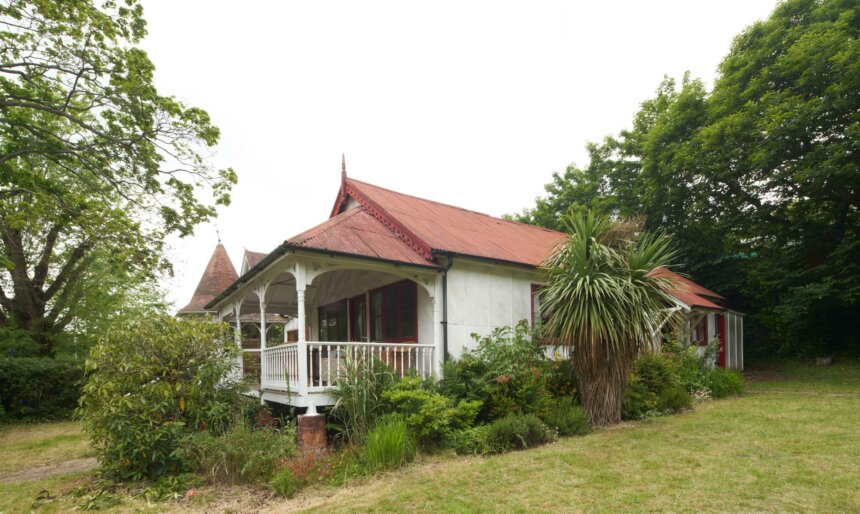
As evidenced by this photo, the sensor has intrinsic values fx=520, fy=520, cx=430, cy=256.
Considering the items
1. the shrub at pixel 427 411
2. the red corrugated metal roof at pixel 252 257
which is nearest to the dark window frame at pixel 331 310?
the shrub at pixel 427 411

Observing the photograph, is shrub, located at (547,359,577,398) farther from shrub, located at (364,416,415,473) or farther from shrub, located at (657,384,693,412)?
shrub, located at (364,416,415,473)

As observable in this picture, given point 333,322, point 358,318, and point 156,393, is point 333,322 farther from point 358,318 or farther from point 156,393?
point 156,393

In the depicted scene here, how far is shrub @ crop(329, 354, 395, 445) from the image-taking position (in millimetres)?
8219

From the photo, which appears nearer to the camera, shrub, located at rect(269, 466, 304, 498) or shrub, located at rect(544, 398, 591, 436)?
shrub, located at rect(269, 466, 304, 498)

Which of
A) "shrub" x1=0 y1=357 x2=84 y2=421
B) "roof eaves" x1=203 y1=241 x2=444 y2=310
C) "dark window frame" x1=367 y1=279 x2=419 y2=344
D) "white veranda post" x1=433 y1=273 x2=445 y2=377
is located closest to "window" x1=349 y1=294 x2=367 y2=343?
"dark window frame" x1=367 y1=279 x2=419 y2=344

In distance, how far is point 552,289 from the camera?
33.0 feet

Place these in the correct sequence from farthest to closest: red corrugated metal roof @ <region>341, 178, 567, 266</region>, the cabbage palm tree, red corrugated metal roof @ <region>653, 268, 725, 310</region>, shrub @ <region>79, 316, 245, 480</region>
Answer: red corrugated metal roof @ <region>653, 268, 725, 310</region>
red corrugated metal roof @ <region>341, 178, 567, 266</region>
the cabbage palm tree
shrub @ <region>79, 316, 245, 480</region>

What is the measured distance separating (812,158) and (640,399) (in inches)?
400

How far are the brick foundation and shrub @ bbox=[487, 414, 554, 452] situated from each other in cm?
267

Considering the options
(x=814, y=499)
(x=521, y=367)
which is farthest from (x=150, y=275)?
(x=814, y=499)

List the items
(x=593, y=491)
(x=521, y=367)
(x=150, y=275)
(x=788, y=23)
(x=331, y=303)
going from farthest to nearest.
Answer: (x=788, y=23)
(x=331, y=303)
(x=150, y=275)
(x=521, y=367)
(x=593, y=491)

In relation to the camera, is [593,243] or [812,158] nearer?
[593,243]

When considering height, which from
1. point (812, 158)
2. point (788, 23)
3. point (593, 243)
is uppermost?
point (788, 23)

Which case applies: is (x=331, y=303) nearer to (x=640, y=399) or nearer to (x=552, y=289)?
(x=552, y=289)
